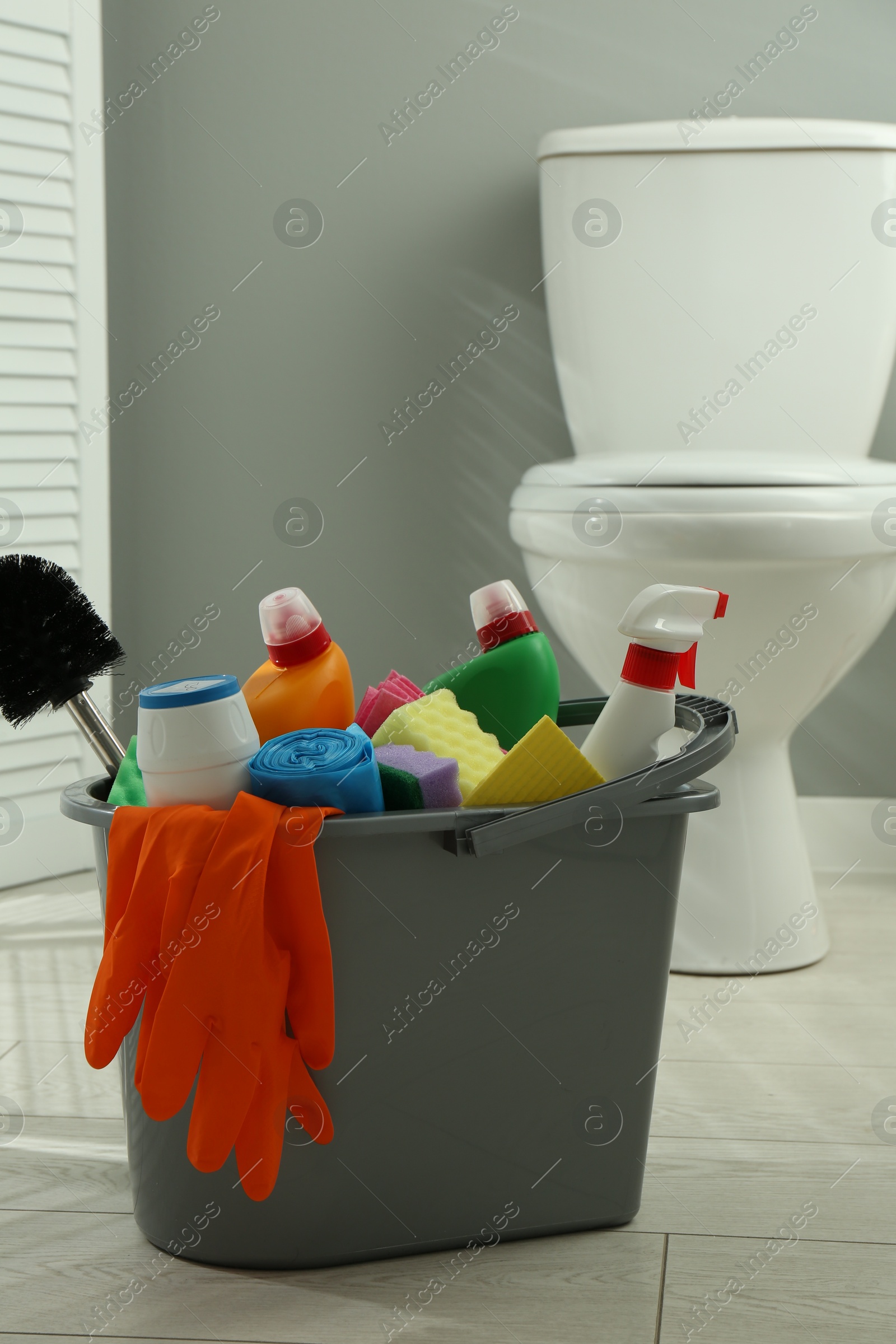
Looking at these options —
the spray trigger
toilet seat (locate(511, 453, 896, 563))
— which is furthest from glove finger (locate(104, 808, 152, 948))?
toilet seat (locate(511, 453, 896, 563))

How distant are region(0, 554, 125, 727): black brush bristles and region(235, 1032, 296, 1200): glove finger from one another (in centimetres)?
23

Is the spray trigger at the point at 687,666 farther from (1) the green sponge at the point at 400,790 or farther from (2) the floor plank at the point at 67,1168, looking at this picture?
(2) the floor plank at the point at 67,1168

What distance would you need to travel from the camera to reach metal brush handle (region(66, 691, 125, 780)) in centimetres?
69

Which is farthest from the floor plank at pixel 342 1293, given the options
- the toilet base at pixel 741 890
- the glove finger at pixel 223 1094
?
the toilet base at pixel 741 890

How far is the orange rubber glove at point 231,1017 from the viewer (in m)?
0.57

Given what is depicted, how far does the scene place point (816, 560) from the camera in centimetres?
98

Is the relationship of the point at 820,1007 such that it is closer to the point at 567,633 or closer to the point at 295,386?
the point at 567,633

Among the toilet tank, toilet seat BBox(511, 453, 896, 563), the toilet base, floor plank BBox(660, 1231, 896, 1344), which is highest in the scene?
the toilet tank

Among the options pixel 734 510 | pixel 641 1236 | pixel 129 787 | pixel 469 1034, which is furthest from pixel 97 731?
pixel 734 510

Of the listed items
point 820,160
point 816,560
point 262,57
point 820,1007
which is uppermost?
point 262,57

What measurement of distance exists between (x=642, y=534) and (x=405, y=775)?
0.42 m

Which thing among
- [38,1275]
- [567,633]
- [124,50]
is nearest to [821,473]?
[567,633]

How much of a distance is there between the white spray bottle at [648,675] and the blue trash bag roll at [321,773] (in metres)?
0.14

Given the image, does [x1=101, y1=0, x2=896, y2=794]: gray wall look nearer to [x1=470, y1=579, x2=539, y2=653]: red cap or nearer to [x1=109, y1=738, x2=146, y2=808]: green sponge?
[x1=470, y1=579, x2=539, y2=653]: red cap
